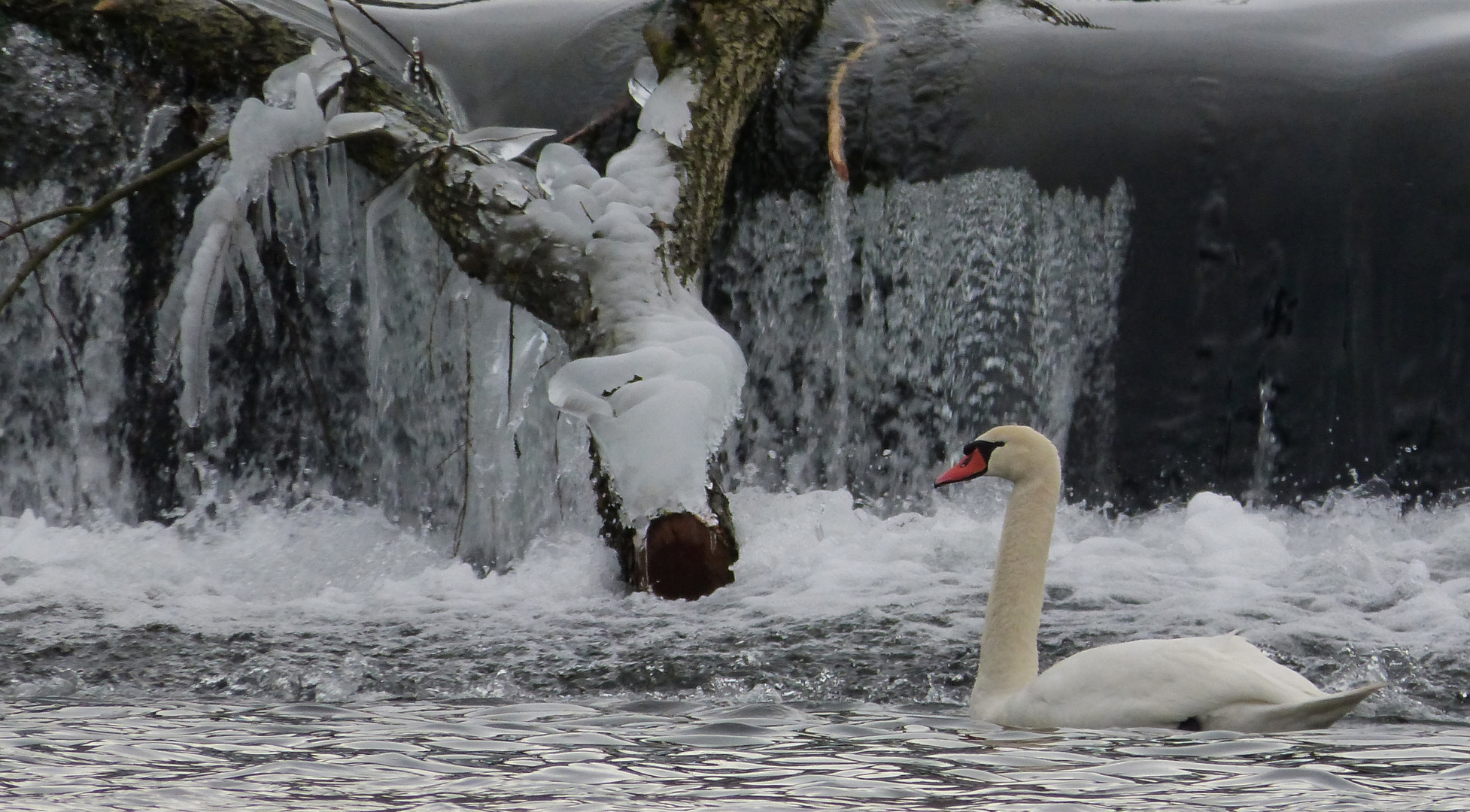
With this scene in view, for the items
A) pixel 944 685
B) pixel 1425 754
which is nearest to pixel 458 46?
pixel 944 685

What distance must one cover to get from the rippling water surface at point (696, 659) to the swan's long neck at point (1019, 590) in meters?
0.19

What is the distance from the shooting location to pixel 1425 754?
4105 millimetres

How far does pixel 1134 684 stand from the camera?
458 cm

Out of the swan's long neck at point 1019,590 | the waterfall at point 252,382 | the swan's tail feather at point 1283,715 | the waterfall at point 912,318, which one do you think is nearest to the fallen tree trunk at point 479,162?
the waterfall at point 252,382

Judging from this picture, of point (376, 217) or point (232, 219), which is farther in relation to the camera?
point (376, 217)

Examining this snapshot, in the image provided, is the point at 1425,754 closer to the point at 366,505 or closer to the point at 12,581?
the point at 12,581

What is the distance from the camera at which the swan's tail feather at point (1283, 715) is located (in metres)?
4.37

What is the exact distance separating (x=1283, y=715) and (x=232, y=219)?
4.17 m

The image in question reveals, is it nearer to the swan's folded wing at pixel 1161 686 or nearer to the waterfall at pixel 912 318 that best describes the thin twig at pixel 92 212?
the waterfall at pixel 912 318

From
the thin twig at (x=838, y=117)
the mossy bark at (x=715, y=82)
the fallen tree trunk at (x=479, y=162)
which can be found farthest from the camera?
the thin twig at (x=838, y=117)

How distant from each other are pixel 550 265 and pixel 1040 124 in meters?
3.23

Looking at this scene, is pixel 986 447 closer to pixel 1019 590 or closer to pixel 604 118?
pixel 1019 590

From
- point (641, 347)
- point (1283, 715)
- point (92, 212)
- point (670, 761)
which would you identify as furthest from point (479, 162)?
point (1283, 715)

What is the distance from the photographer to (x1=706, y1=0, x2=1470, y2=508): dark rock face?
8.77m
